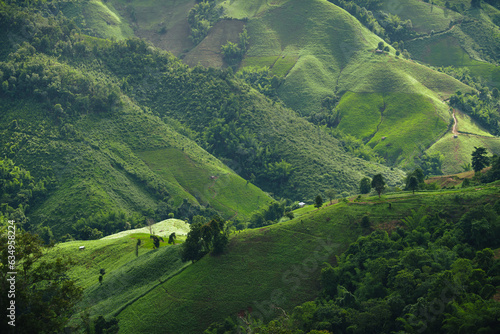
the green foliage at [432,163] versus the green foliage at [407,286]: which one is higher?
the green foliage at [407,286]

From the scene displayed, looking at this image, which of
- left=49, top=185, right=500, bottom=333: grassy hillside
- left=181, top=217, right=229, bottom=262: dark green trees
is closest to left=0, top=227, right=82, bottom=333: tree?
left=49, top=185, right=500, bottom=333: grassy hillside

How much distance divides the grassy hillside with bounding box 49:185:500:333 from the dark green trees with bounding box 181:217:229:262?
200 centimetres

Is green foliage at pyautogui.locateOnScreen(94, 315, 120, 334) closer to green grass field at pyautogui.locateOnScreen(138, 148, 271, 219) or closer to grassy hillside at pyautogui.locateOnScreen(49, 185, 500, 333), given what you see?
grassy hillside at pyautogui.locateOnScreen(49, 185, 500, 333)

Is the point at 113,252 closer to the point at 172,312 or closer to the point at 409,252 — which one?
the point at 172,312

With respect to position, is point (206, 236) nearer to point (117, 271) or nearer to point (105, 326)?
point (117, 271)

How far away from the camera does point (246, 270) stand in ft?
311

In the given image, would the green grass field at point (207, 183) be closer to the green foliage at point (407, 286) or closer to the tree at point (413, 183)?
the tree at point (413, 183)

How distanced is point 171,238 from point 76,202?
55.7 metres

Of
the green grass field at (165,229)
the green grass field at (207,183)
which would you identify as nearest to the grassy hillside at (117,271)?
the green grass field at (165,229)

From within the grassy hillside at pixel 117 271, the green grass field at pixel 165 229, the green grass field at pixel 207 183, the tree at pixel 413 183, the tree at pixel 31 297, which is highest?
the tree at pixel 31 297

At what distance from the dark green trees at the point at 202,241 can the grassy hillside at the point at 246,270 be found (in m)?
2.00

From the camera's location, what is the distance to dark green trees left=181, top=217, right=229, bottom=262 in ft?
319

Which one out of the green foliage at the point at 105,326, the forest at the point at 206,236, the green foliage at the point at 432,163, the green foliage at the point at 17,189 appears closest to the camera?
the forest at the point at 206,236

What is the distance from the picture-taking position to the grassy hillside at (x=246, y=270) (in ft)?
285
